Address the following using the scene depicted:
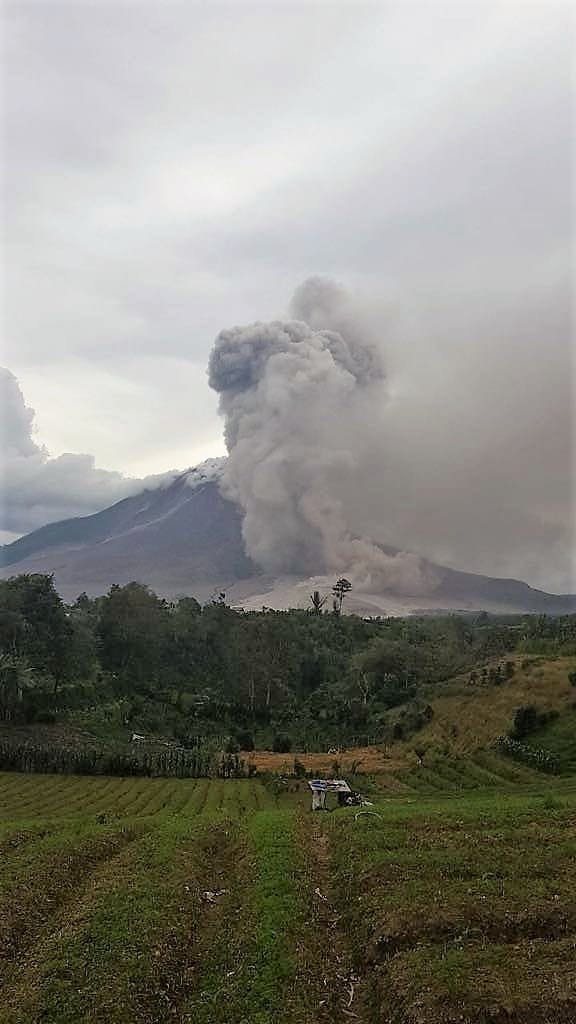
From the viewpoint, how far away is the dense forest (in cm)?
5762

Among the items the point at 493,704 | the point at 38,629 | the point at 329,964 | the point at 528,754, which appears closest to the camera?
the point at 329,964

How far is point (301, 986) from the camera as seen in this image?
33.3 ft

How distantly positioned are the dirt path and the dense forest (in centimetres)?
3626

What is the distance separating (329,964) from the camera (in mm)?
10938

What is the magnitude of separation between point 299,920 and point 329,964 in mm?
1548

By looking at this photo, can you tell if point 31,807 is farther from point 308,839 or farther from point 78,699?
point 78,699

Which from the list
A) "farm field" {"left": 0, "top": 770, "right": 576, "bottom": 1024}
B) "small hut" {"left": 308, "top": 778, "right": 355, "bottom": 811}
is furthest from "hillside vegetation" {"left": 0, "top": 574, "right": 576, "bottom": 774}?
"farm field" {"left": 0, "top": 770, "right": 576, "bottom": 1024}

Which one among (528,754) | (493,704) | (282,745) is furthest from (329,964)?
(282,745)

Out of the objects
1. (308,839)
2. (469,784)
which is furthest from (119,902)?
(469,784)

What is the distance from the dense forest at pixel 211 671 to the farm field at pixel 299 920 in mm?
33467

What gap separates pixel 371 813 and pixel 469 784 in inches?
373

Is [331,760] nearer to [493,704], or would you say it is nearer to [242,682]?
[493,704]

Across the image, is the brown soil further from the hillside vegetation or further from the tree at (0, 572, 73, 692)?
the tree at (0, 572, 73, 692)

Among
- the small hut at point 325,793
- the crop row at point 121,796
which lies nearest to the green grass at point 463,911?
the small hut at point 325,793
